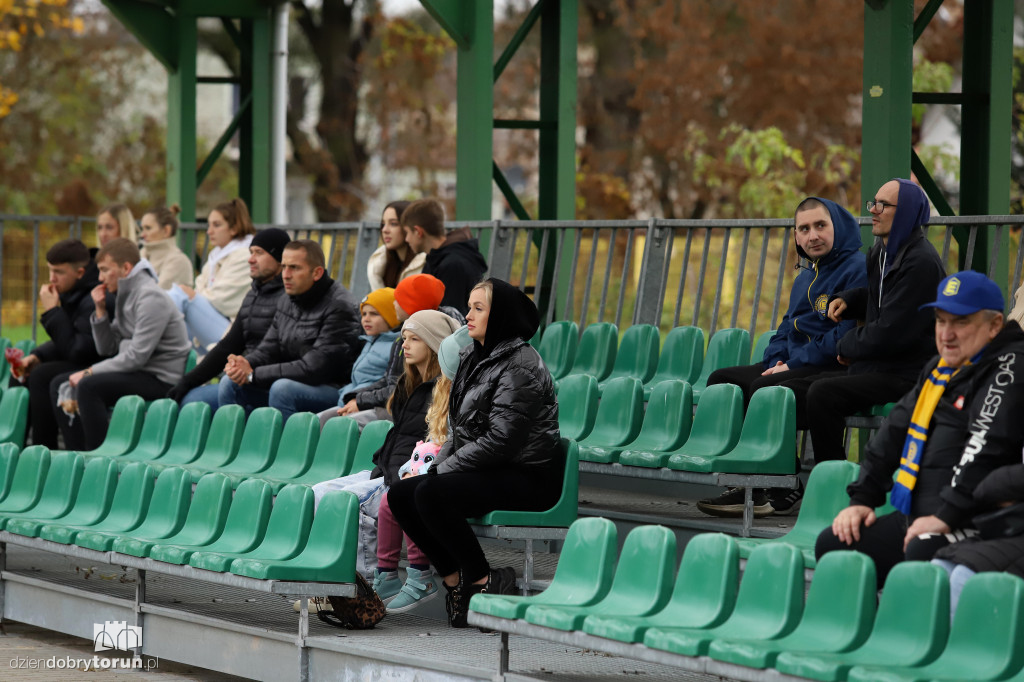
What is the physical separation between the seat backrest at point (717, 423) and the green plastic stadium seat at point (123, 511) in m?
Result: 2.27

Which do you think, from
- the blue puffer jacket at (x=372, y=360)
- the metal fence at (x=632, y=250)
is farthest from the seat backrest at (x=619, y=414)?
the blue puffer jacket at (x=372, y=360)

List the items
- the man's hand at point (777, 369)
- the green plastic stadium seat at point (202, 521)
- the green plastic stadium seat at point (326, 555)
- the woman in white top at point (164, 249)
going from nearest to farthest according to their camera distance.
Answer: the green plastic stadium seat at point (326, 555)
the green plastic stadium seat at point (202, 521)
the man's hand at point (777, 369)
the woman in white top at point (164, 249)

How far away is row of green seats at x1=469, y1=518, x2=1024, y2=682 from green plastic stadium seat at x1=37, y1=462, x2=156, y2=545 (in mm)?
2223

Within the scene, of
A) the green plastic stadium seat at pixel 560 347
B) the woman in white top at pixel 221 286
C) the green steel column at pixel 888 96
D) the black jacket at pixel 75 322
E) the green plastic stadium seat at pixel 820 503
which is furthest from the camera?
the woman in white top at pixel 221 286

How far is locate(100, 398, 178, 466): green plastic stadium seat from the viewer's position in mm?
7430

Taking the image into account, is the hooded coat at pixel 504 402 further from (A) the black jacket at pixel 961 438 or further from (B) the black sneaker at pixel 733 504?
(A) the black jacket at pixel 961 438

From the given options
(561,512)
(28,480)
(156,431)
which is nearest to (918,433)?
(561,512)

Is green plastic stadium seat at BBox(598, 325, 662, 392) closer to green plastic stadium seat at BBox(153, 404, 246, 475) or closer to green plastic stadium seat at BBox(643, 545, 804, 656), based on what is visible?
green plastic stadium seat at BBox(153, 404, 246, 475)

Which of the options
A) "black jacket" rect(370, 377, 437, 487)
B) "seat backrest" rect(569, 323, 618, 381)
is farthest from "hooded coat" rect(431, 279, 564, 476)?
"seat backrest" rect(569, 323, 618, 381)

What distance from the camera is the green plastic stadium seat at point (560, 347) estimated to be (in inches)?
299

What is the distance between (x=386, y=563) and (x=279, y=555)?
1.44 feet

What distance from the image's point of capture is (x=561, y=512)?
5.27m

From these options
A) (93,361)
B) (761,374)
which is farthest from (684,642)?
(93,361)

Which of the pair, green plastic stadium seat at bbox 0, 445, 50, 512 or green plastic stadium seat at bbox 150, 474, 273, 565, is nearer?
green plastic stadium seat at bbox 150, 474, 273, 565
